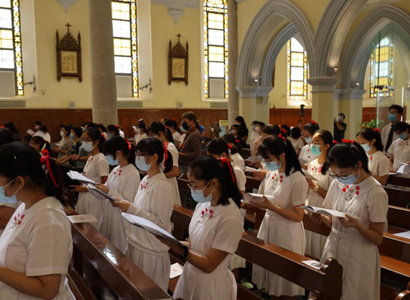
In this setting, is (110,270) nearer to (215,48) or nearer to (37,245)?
(37,245)

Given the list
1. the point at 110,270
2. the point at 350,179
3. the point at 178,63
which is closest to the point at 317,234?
the point at 350,179

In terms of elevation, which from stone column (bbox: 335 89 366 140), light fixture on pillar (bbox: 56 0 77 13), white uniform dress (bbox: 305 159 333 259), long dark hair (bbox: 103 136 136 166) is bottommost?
white uniform dress (bbox: 305 159 333 259)

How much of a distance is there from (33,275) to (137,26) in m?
16.1

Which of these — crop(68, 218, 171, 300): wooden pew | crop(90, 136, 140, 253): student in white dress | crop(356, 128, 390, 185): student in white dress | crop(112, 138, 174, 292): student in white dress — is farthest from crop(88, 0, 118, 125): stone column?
crop(112, 138, 174, 292): student in white dress

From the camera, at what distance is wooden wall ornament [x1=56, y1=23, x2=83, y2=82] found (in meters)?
Result: 15.0

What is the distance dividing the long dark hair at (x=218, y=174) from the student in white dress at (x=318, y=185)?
1759 mm

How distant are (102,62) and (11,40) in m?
7.42

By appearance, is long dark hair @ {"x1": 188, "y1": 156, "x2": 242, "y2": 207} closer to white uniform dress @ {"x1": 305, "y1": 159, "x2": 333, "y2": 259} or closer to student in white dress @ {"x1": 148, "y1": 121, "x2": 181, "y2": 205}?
white uniform dress @ {"x1": 305, "y1": 159, "x2": 333, "y2": 259}

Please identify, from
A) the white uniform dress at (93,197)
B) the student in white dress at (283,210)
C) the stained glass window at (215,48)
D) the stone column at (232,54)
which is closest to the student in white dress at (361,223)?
the student in white dress at (283,210)

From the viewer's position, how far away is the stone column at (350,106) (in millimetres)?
13117

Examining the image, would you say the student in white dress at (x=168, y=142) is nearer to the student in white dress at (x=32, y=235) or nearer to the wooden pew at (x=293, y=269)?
the wooden pew at (x=293, y=269)

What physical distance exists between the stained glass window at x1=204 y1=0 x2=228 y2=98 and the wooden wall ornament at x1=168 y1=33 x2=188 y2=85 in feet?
3.58

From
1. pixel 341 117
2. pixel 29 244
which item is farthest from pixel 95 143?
pixel 341 117

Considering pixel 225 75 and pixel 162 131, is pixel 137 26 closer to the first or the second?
pixel 225 75
